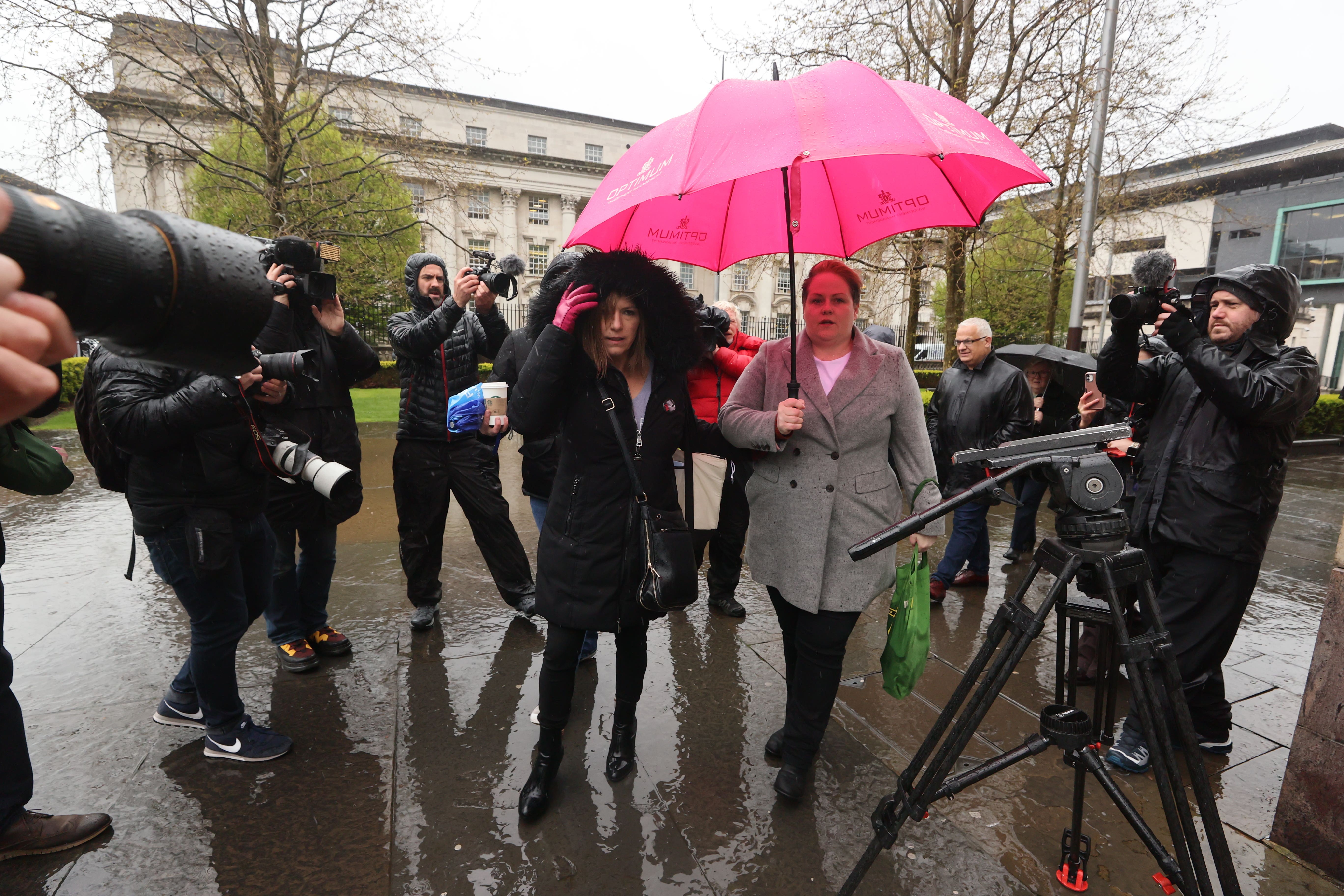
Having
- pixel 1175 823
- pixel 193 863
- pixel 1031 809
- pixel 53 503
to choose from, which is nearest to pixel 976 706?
pixel 1175 823

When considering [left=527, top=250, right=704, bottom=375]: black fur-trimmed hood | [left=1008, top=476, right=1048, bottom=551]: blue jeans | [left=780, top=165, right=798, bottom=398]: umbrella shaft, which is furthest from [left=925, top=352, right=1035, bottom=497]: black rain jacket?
[left=527, top=250, right=704, bottom=375]: black fur-trimmed hood

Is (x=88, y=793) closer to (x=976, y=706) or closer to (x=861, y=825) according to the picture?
(x=861, y=825)

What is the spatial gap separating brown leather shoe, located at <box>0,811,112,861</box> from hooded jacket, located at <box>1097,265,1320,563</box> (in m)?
4.13

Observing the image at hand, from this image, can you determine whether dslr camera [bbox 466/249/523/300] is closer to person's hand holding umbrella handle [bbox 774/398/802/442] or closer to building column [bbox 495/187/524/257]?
person's hand holding umbrella handle [bbox 774/398/802/442]

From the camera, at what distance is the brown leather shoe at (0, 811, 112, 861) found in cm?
212

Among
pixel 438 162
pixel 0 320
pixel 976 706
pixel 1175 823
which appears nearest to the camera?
pixel 0 320

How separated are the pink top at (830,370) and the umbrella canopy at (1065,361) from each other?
3034 mm

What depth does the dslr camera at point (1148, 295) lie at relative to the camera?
251cm

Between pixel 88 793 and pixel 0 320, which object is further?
pixel 88 793

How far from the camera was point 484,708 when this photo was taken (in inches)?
121

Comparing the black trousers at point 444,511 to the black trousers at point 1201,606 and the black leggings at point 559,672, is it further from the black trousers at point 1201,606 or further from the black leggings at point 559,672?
the black trousers at point 1201,606

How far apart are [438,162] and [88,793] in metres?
13.8

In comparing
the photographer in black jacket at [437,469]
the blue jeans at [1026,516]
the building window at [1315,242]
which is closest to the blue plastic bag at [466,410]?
the photographer in black jacket at [437,469]

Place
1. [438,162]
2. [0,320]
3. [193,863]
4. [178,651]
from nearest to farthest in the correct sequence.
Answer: [0,320], [193,863], [178,651], [438,162]
